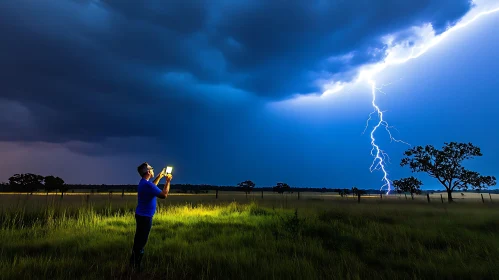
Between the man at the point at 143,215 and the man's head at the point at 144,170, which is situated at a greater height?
the man's head at the point at 144,170

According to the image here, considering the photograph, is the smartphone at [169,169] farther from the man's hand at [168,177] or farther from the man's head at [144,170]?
the man's head at [144,170]

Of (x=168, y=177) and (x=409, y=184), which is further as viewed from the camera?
(x=409, y=184)

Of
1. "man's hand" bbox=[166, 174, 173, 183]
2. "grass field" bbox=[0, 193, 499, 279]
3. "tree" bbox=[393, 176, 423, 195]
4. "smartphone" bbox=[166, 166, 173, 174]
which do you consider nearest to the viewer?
"grass field" bbox=[0, 193, 499, 279]

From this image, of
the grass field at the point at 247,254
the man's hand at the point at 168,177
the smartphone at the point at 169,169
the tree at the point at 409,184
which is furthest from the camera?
the tree at the point at 409,184

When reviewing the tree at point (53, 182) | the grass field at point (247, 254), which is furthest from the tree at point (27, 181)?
the grass field at point (247, 254)

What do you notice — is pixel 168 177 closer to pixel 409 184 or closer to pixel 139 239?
pixel 139 239

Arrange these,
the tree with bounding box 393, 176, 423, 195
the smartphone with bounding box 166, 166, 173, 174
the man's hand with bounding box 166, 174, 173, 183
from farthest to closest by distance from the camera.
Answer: the tree with bounding box 393, 176, 423, 195, the smartphone with bounding box 166, 166, 173, 174, the man's hand with bounding box 166, 174, 173, 183

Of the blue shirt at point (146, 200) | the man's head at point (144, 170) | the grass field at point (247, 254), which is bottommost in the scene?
the grass field at point (247, 254)

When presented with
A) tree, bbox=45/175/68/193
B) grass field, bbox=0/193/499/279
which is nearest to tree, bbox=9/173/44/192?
tree, bbox=45/175/68/193

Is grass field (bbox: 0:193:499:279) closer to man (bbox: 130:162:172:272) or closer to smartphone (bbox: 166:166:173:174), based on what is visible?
man (bbox: 130:162:172:272)

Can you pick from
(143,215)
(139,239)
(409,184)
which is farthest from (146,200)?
(409,184)

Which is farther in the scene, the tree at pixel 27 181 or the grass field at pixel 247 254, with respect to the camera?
the tree at pixel 27 181

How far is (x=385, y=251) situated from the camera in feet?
25.9

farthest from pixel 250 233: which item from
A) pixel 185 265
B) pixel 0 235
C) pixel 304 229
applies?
pixel 0 235
